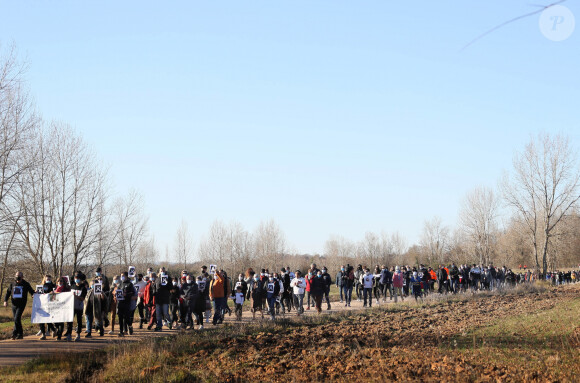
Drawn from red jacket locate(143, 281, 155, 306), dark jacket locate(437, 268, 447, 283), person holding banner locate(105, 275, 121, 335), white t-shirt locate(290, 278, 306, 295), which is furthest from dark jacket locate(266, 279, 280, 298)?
dark jacket locate(437, 268, 447, 283)

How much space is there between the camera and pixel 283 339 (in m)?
16.5

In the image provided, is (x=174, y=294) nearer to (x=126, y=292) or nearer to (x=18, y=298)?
(x=126, y=292)

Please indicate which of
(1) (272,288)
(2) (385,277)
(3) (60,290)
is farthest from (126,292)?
(2) (385,277)

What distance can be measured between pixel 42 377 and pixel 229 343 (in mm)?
5398

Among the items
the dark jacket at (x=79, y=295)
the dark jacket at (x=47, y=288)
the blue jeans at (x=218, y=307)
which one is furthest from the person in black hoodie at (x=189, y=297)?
the dark jacket at (x=47, y=288)

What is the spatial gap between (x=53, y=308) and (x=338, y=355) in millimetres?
9335

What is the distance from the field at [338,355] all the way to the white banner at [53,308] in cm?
277

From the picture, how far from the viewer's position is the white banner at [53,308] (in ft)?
54.3

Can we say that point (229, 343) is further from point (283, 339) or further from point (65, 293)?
point (65, 293)

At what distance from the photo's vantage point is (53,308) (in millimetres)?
16703

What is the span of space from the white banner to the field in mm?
2769

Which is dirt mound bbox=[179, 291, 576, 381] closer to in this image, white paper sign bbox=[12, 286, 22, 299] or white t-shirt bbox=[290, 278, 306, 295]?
white t-shirt bbox=[290, 278, 306, 295]

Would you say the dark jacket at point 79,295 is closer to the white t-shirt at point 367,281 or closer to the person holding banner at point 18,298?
the person holding banner at point 18,298

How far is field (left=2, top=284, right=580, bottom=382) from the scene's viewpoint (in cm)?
1184
